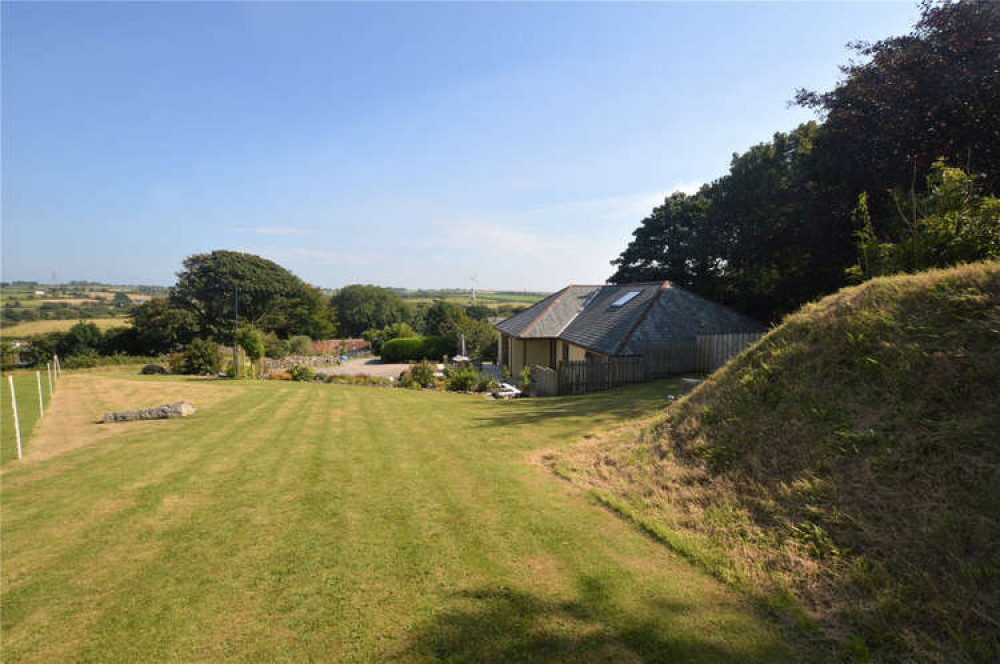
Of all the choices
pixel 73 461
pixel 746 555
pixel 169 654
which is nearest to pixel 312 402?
pixel 73 461

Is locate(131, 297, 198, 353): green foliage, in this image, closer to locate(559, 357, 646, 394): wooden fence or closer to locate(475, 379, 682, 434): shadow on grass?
locate(559, 357, 646, 394): wooden fence

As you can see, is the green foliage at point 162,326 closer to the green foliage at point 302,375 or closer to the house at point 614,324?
the green foliage at point 302,375

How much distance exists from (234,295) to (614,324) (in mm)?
46646

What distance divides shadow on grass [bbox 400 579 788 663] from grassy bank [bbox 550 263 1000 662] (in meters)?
0.88

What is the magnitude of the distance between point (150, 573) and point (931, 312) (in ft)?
32.1

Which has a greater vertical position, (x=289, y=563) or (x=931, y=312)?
(x=931, y=312)

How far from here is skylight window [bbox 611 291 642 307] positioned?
22.6 meters

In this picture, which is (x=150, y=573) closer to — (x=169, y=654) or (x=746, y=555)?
(x=169, y=654)

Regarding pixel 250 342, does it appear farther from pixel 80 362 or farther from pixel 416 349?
pixel 80 362

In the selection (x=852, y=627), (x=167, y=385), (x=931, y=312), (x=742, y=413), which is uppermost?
(x=931, y=312)

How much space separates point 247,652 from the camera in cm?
327

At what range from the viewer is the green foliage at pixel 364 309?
68438 mm

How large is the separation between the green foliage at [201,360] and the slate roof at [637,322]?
738 inches

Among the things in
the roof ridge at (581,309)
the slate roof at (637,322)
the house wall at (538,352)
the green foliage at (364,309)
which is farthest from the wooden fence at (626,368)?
the green foliage at (364,309)
